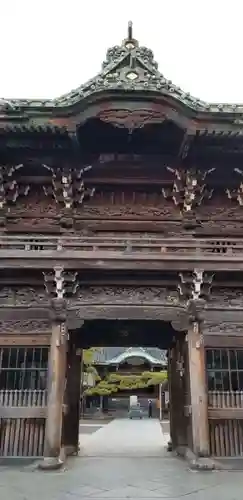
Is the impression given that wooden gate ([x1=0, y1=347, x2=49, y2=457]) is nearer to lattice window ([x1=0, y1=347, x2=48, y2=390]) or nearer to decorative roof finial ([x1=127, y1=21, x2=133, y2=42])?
lattice window ([x1=0, y1=347, x2=48, y2=390])

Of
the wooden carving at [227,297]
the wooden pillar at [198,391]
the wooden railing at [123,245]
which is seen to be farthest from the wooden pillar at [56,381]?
the wooden carving at [227,297]

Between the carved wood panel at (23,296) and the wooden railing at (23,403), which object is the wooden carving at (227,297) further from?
the wooden railing at (23,403)

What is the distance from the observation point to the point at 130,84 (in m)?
10.3

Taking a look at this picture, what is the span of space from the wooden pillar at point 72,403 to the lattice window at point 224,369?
3674 mm

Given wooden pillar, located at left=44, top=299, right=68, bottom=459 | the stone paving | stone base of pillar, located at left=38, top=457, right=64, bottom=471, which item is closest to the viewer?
the stone paving

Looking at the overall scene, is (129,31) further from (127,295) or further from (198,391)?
(198,391)

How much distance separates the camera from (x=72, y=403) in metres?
11.8

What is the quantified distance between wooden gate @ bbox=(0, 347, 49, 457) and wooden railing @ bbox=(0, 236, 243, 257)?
2.33m

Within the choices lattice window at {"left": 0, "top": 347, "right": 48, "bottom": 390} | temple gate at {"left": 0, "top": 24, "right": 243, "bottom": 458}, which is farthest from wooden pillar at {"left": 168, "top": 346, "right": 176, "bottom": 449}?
lattice window at {"left": 0, "top": 347, "right": 48, "bottom": 390}

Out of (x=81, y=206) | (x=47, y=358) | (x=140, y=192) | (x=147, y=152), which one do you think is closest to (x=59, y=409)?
(x=47, y=358)

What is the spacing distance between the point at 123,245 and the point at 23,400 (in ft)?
13.2

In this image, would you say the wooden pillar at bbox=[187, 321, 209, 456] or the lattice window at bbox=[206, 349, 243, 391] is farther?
the lattice window at bbox=[206, 349, 243, 391]

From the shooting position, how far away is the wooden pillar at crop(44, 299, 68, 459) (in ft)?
28.6

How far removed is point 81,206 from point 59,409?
4891 millimetres
